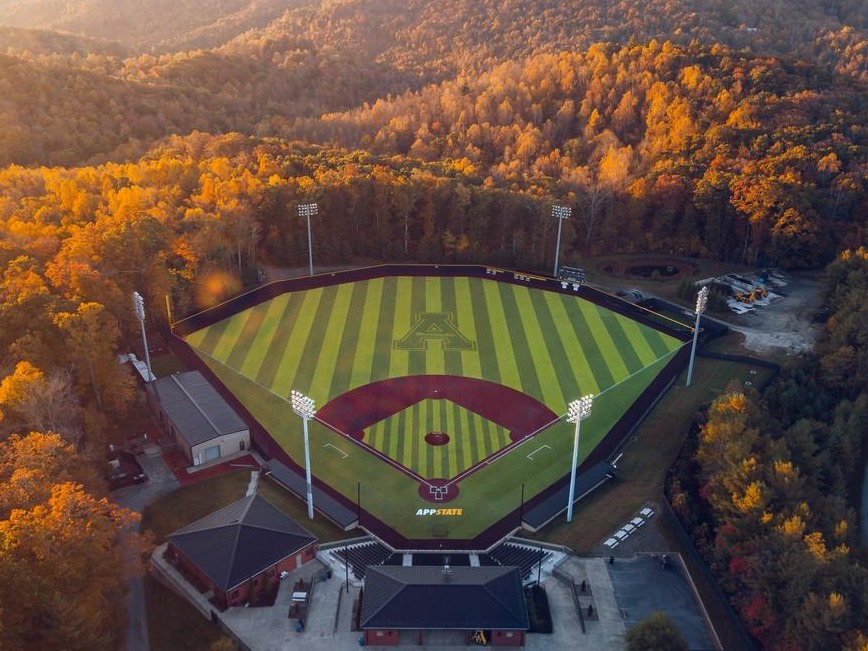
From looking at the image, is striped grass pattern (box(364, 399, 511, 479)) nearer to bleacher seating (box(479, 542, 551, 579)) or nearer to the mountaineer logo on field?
the mountaineer logo on field

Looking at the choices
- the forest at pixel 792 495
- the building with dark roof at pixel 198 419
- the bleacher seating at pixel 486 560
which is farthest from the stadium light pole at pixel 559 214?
the bleacher seating at pixel 486 560

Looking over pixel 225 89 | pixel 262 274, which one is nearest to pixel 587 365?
pixel 262 274

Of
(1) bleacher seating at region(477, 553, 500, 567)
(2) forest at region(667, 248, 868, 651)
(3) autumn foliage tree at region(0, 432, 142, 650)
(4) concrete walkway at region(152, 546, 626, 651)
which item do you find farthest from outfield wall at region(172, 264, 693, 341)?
(1) bleacher seating at region(477, 553, 500, 567)

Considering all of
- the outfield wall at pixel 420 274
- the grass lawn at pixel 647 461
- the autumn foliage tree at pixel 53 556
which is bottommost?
the grass lawn at pixel 647 461

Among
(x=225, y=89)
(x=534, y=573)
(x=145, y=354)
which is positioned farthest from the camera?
(x=225, y=89)

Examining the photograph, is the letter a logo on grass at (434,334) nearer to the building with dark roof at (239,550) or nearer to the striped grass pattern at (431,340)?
the striped grass pattern at (431,340)

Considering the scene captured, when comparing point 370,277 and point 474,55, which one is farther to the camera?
point 474,55

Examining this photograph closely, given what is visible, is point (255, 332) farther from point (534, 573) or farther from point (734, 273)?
point (734, 273)

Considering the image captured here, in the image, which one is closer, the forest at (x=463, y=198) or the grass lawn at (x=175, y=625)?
the grass lawn at (x=175, y=625)

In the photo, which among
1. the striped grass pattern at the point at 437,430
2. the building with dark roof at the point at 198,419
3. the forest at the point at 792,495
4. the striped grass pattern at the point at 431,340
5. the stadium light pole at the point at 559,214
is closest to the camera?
the forest at the point at 792,495
